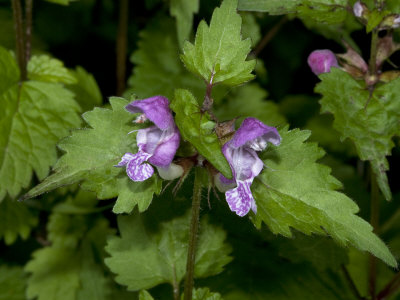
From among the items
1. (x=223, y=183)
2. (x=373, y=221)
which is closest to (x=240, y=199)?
(x=223, y=183)

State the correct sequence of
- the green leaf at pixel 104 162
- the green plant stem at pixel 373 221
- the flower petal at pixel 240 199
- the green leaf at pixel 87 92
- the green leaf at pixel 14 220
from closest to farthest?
the flower petal at pixel 240 199 < the green leaf at pixel 104 162 < the green plant stem at pixel 373 221 < the green leaf at pixel 14 220 < the green leaf at pixel 87 92

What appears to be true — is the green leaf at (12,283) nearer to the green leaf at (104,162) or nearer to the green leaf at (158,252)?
the green leaf at (158,252)

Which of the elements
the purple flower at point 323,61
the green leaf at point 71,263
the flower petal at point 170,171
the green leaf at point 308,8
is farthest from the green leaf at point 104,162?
the green leaf at point 71,263

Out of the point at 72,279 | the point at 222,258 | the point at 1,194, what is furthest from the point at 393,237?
the point at 1,194

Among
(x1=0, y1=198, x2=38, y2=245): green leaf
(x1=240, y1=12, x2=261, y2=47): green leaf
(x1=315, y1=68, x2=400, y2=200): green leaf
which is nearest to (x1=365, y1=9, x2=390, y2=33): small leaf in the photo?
(x1=315, y1=68, x2=400, y2=200): green leaf

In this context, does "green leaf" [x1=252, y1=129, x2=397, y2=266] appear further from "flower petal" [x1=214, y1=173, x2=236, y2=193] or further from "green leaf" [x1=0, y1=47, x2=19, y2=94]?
"green leaf" [x1=0, y1=47, x2=19, y2=94]
